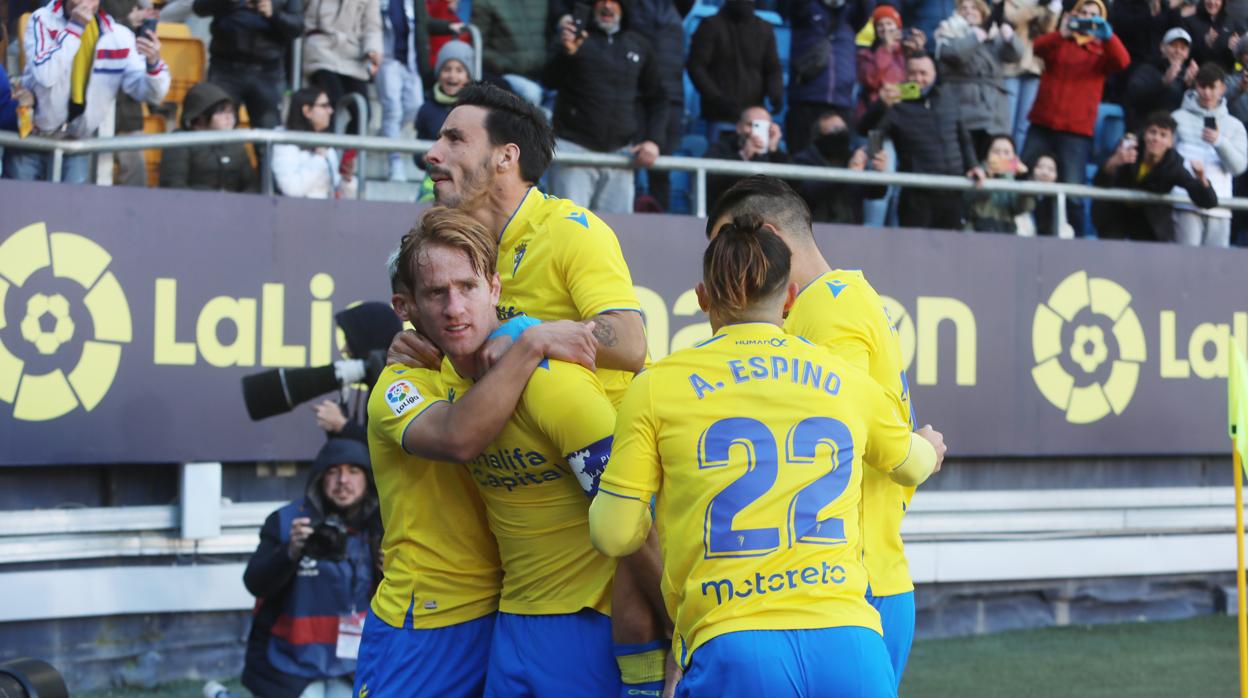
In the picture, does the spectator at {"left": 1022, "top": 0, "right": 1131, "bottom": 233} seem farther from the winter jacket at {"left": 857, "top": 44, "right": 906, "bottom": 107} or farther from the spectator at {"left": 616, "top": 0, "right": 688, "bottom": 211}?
the spectator at {"left": 616, "top": 0, "right": 688, "bottom": 211}

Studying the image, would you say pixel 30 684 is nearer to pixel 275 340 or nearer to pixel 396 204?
pixel 275 340

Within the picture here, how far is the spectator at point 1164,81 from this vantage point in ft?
42.1

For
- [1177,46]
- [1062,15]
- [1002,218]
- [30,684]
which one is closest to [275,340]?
[30,684]

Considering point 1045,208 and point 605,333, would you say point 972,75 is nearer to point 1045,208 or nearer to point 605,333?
point 1045,208

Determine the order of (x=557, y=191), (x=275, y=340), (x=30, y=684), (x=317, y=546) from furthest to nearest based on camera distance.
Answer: (x=557, y=191), (x=275, y=340), (x=317, y=546), (x=30, y=684)

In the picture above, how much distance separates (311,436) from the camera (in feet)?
28.2

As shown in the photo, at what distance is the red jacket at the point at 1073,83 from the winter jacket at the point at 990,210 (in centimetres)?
159

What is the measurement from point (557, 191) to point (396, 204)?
1.10m

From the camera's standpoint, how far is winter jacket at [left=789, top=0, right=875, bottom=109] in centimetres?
1200

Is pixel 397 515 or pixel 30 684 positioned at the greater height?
pixel 397 515

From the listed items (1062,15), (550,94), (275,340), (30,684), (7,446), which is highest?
(1062,15)

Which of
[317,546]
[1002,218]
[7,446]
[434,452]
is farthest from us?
[1002,218]

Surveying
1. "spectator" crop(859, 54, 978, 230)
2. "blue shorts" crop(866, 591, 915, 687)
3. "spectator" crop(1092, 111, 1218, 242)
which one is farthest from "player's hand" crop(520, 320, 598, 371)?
"spectator" crop(1092, 111, 1218, 242)

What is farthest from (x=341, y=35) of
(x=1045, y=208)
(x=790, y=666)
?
(x=790, y=666)
